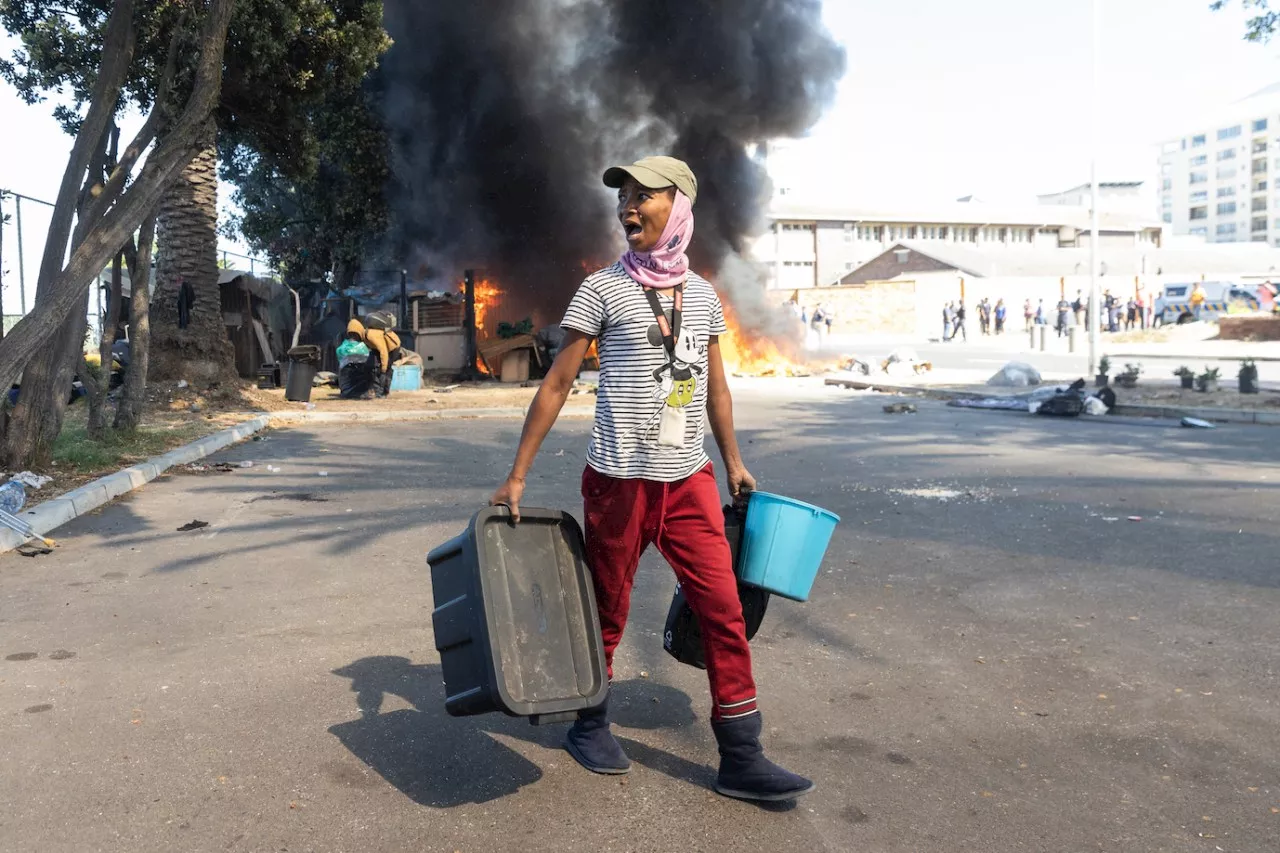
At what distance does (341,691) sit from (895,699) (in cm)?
190

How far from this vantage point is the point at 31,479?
789 cm

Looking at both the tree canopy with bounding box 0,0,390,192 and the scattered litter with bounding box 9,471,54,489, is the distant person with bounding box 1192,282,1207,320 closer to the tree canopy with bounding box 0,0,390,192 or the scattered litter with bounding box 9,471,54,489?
the tree canopy with bounding box 0,0,390,192

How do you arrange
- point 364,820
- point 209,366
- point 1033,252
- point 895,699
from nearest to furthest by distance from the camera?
point 364,820
point 895,699
point 209,366
point 1033,252

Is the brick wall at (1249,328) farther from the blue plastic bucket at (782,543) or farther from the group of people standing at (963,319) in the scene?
the blue plastic bucket at (782,543)

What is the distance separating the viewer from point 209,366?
15297 millimetres

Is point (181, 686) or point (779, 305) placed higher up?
point (779, 305)

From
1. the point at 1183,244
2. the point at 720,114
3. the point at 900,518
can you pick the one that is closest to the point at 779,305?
the point at 720,114

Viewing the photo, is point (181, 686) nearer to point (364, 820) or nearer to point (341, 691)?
point (341, 691)

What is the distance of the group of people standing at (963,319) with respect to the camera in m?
44.7

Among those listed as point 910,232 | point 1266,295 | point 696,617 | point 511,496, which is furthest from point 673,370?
point 910,232

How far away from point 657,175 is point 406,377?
16.2 m

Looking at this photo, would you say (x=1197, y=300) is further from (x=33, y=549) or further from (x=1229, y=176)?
(x=1229, y=176)

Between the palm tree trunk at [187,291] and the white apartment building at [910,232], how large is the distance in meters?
52.4

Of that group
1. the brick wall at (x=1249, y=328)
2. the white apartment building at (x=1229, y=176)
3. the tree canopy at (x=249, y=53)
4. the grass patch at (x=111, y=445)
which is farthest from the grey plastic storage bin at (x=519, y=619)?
the white apartment building at (x=1229, y=176)
